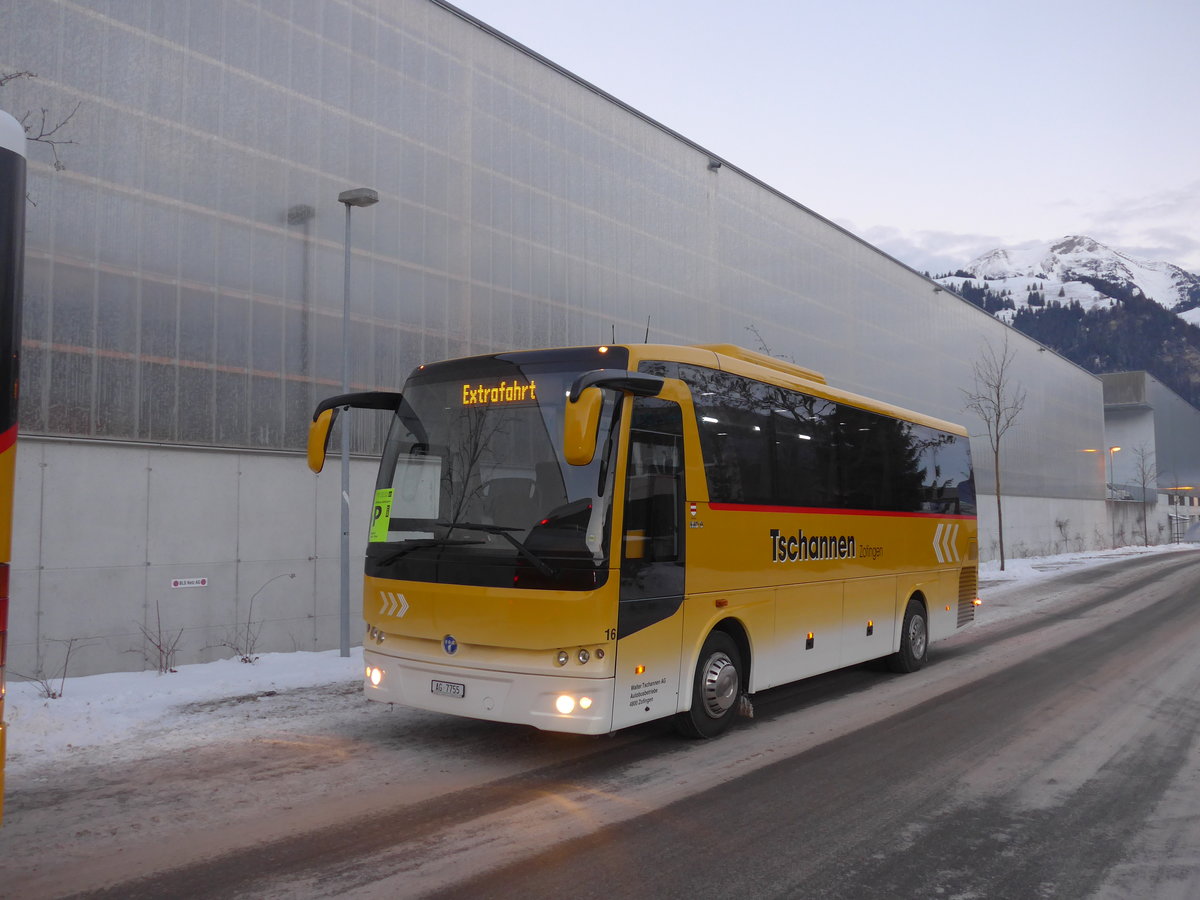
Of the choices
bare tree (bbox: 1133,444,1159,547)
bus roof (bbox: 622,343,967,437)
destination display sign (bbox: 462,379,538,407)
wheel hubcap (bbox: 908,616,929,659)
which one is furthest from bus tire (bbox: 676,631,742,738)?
bare tree (bbox: 1133,444,1159,547)

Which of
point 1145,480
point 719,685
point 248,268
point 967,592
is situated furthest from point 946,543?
point 1145,480

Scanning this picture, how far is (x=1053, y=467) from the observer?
2025 inches

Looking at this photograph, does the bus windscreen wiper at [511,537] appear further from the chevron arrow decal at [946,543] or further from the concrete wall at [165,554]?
the chevron arrow decal at [946,543]

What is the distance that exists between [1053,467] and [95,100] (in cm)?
5106

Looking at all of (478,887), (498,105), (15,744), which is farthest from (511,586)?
(498,105)

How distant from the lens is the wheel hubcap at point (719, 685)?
805 centimetres

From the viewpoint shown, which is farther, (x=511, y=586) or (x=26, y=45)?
(x=26, y=45)

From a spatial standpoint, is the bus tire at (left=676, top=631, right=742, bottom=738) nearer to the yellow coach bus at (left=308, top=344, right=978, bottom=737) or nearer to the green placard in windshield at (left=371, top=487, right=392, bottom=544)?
the yellow coach bus at (left=308, top=344, right=978, bottom=737)

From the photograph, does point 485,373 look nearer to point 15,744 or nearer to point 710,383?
point 710,383

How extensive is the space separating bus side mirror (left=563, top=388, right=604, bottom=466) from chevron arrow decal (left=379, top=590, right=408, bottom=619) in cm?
253

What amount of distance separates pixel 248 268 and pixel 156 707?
627cm

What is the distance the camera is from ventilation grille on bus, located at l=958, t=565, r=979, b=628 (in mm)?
14125

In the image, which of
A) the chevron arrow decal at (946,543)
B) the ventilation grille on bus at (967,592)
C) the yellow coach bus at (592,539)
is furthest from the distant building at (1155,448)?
the yellow coach bus at (592,539)

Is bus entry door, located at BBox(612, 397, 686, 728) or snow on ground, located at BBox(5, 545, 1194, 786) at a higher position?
bus entry door, located at BBox(612, 397, 686, 728)
